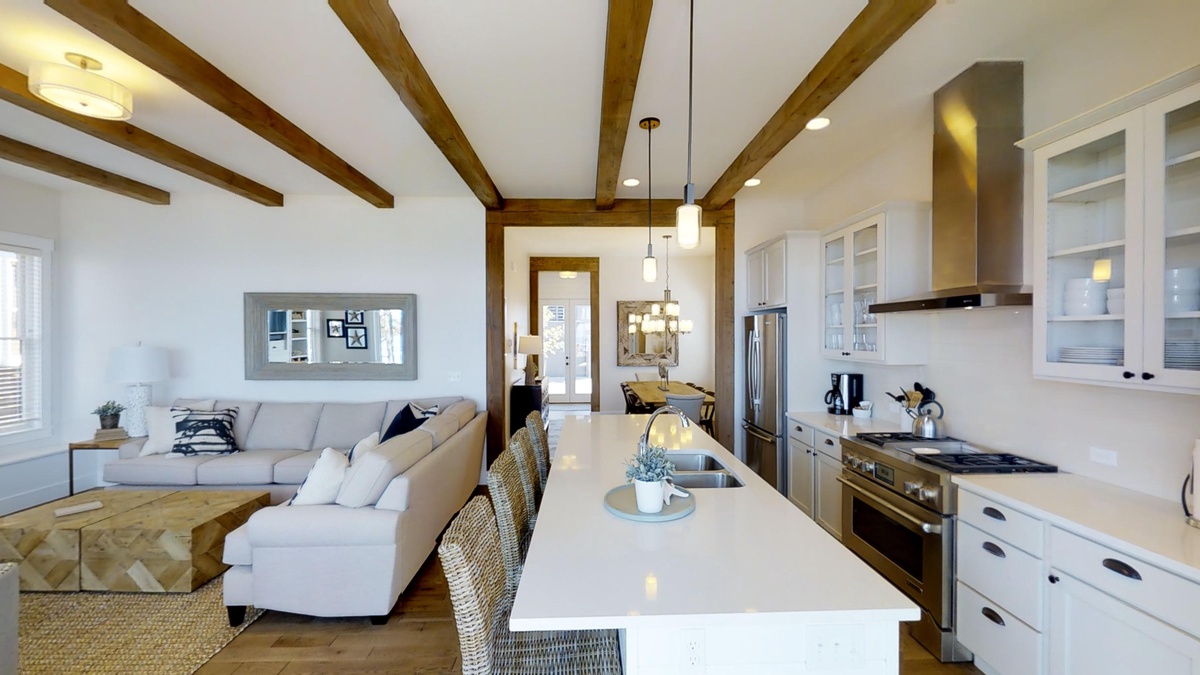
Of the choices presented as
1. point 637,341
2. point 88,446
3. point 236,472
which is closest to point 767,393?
point 236,472

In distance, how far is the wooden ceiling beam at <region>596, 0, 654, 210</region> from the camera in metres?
1.80

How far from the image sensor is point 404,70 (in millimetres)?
2176

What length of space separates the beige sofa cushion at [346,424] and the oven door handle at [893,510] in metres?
3.77

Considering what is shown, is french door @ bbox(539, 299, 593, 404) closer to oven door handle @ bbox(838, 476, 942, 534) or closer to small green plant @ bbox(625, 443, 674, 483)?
oven door handle @ bbox(838, 476, 942, 534)

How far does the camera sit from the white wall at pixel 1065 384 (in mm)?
1831

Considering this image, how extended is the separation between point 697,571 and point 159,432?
473cm

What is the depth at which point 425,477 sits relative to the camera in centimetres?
284

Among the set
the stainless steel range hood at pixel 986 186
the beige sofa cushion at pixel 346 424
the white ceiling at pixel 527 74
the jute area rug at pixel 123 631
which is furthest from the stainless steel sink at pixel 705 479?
the beige sofa cushion at pixel 346 424

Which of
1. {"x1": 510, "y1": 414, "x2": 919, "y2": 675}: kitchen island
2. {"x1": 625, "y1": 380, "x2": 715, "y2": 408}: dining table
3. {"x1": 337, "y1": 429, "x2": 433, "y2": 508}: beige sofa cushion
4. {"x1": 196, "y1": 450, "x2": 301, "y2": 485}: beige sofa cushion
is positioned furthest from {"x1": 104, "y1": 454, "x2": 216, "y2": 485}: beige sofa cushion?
{"x1": 625, "y1": 380, "x2": 715, "y2": 408}: dining table

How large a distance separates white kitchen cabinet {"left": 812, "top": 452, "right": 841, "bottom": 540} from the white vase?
2.02 metres

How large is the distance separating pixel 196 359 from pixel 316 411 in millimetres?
1402

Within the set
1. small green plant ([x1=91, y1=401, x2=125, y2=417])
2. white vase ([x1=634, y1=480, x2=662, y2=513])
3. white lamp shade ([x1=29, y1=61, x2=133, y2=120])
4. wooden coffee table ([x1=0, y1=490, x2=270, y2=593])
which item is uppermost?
white lamp shade ([x1=29, y1=61, x2=133, y2=120])

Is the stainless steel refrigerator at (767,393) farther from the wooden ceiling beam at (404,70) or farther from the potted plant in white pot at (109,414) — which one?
the potted plant in white pot at (109,414)

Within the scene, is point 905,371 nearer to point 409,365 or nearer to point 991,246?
point 991,246
